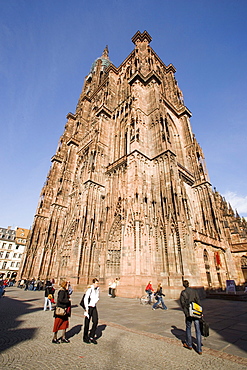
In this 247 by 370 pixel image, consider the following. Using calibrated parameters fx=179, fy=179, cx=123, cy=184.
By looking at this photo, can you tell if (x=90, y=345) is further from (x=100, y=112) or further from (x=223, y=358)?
(x=100, y=112)

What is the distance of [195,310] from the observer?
363 cm

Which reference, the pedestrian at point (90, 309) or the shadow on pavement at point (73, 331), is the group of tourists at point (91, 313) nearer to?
the pedestrian at point (90, 309)

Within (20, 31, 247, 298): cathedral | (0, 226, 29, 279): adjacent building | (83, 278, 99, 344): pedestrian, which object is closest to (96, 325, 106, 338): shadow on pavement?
(83, 278, 99, 344): pedestrian

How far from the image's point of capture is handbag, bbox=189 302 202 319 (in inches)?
142

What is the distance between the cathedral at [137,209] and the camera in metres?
13.4

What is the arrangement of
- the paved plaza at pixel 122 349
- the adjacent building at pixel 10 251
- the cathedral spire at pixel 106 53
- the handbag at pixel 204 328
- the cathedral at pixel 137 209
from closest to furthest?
the paved plaza at pixel 122 349
the handbag at pixel 204 328
the cathedral at pixel 137 209
the adjacent building at pixel 10 251
the cathedral spire at pixel 106 53

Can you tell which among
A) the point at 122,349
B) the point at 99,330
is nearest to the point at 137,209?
the point at 99,330

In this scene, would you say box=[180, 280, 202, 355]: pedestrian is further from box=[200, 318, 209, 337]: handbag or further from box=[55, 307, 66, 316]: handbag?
box=[55, 307, 66, 316]: handbag

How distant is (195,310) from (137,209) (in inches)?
416

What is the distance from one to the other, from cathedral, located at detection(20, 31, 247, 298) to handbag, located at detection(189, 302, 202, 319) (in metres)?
9.21

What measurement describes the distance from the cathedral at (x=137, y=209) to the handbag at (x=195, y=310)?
9.21 m

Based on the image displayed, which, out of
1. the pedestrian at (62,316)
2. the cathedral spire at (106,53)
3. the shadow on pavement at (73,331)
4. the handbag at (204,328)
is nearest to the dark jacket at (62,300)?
the pedestrian at (62,316)

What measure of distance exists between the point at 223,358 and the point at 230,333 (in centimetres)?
179

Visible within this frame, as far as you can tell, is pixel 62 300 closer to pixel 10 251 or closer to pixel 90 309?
pixel 90 309
